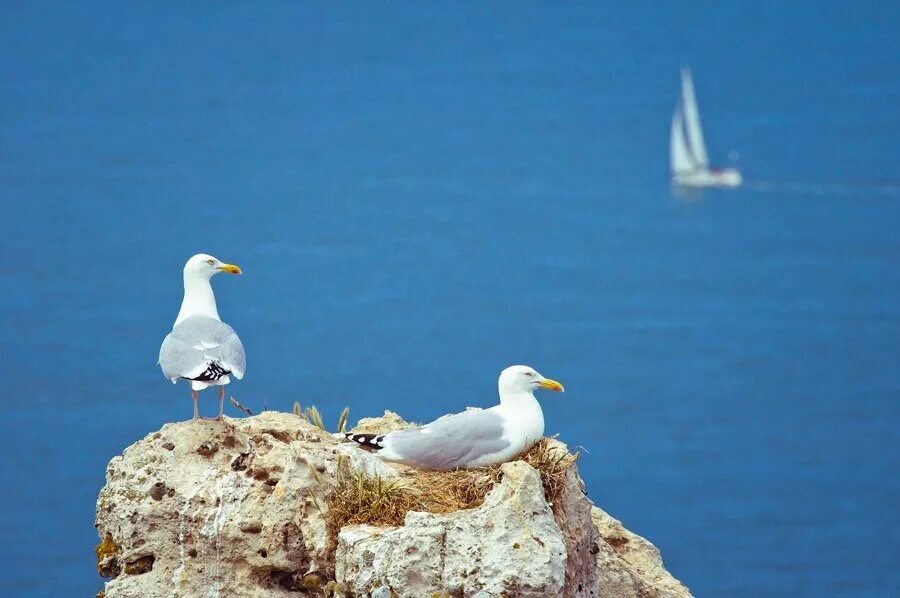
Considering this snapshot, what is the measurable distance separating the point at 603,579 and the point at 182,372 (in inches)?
85.0

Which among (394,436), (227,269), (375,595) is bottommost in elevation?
(375,595)

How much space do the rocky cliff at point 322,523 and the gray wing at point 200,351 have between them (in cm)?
25

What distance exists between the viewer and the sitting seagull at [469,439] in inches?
252

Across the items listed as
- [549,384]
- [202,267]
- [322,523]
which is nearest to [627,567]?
[549,384]

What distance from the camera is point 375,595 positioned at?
5645 millimetres

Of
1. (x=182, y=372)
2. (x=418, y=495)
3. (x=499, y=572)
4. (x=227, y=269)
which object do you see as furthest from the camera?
(x=227, y=269)

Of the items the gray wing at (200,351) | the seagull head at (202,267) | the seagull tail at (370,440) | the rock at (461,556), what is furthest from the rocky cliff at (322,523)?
the seagull head at (202,267)

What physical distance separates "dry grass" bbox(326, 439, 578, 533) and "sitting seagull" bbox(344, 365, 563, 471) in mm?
62

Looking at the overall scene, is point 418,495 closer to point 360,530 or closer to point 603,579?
point 360,530

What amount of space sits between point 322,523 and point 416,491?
423 mm

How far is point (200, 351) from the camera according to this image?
659 cm

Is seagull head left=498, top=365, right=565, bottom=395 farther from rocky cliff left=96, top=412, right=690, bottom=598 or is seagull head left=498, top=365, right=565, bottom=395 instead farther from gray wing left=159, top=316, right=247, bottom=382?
gray wing left=159, top=316, right=247, bottom=382

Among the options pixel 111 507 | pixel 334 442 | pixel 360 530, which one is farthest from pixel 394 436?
pixel 111 507

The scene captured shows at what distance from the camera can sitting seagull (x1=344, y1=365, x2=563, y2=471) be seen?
252 inches
